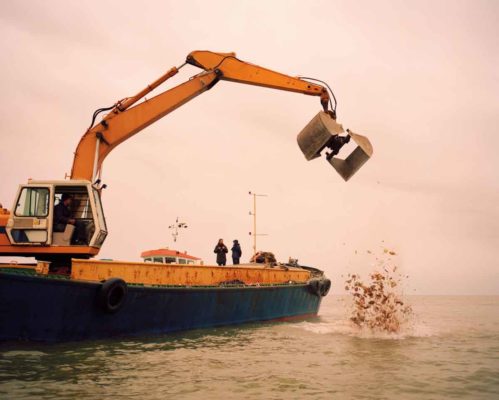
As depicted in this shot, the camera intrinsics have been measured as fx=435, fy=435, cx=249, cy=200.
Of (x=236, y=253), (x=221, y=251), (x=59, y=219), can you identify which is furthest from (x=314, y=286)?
(x=59, y=219)

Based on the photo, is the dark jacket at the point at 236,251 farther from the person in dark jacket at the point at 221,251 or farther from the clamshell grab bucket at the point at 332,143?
the clamshell grab bucket at the point at 332,143

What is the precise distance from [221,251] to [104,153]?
7.26m

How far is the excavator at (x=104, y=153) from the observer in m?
10.6

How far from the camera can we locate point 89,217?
11.2 meters

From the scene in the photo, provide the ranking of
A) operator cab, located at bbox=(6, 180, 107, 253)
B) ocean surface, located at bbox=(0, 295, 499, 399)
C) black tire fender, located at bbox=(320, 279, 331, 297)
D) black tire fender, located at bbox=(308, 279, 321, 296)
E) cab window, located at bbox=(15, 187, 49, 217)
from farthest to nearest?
black tire fender, located at bbox=(320, 279, 331, 297)
black tire fender, located at bbox=(308, 279, 321, 296)
cab window, located at bbox=(15, 187, 49, 217)
operator cab, located at bbox=(6, 180, 107, 253)
ocean surface, located at bbox=(0, 295, 499, 399)

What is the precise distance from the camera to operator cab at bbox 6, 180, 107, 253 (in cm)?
1052

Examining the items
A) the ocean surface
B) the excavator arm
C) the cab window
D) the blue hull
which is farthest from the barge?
the excavator arm

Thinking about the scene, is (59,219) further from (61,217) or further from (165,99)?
(165,99)

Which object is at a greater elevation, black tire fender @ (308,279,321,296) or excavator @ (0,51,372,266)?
excavator @ (0,51,372,266)

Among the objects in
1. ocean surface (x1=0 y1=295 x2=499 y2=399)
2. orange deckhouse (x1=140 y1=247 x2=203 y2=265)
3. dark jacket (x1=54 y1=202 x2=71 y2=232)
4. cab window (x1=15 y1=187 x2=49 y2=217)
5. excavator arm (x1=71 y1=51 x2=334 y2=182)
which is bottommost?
ocean surface (x1=0 y1=295 x2=499 y2=399)

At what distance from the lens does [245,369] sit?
814cm

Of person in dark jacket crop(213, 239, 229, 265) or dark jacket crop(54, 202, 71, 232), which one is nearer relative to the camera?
dark jacket crop(54, 202, 71, 232)

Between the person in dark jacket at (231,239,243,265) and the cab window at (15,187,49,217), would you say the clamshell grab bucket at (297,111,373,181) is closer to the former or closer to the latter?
the cab window at (15,187,49,217)

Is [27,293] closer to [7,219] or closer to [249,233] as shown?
[7,219]
